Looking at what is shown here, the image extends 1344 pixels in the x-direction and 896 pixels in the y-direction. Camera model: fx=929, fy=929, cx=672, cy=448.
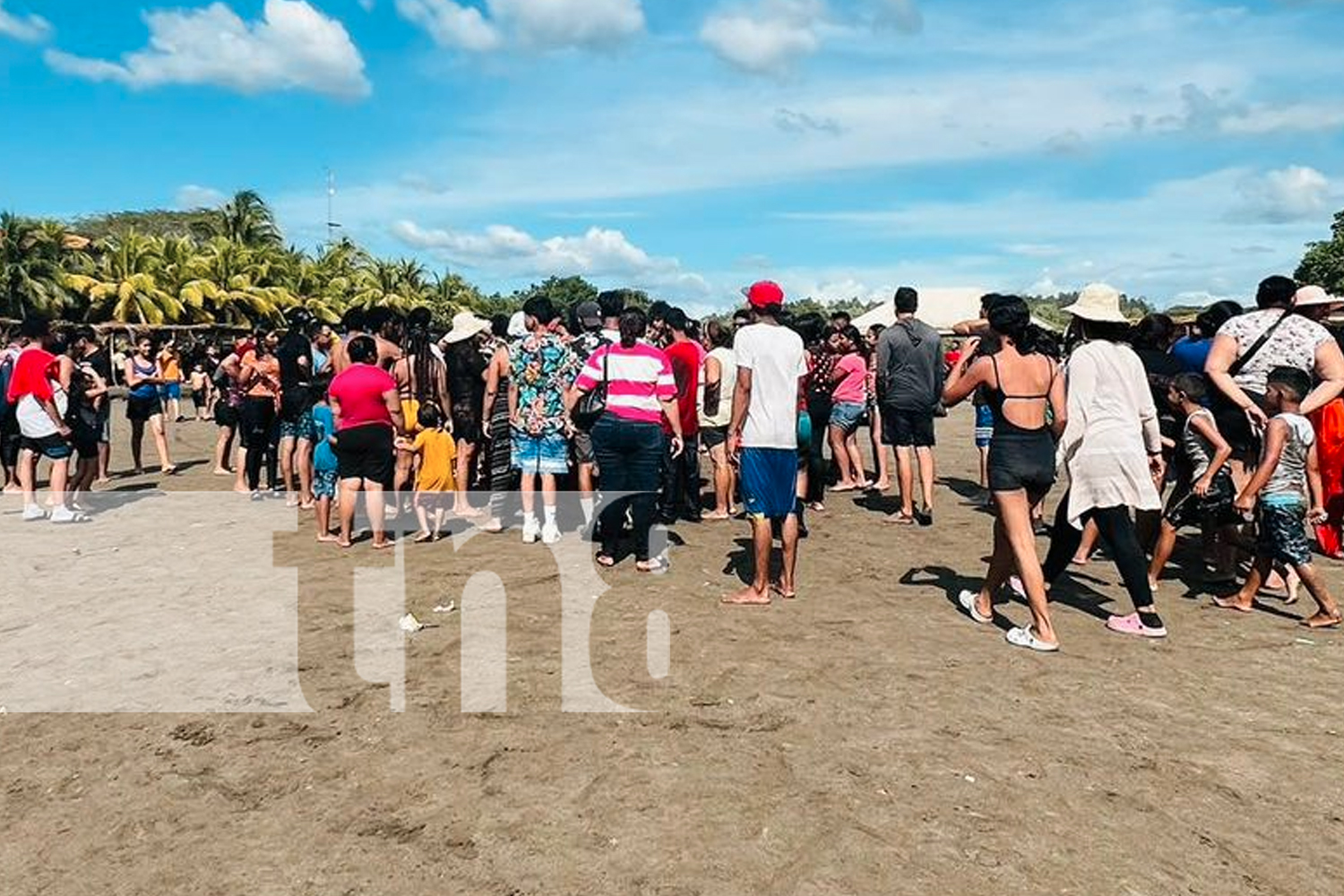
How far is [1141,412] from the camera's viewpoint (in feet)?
16.6

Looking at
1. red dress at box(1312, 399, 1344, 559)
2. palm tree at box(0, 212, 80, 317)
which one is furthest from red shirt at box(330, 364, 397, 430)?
Answer: palm tree at box(0, 212, 80, 317)

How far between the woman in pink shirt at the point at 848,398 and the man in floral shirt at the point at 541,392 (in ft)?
9.38

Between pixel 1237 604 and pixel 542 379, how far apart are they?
4.96m

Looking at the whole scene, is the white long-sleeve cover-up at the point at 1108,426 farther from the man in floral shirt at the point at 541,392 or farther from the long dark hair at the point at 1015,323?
the man in floral shirt at the point at 541,392

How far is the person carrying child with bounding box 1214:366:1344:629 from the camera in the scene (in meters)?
Result: 5.21

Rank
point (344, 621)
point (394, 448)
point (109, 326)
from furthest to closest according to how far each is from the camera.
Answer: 1. point (109, 326)
2. point (394, 448)
3. point (344, 621)

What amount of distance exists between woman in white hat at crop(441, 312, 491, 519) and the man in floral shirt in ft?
2.97

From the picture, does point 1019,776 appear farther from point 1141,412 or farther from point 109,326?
point 109,326

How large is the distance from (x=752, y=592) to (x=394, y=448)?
3.15 meters

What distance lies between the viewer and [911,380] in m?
8.24

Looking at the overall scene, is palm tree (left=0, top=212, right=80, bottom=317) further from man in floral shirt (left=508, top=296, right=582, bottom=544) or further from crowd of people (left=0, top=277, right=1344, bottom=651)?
man in floral shirt (left=508, top=296, right=582, bottom=544)

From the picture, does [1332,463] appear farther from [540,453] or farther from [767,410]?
[540,453]

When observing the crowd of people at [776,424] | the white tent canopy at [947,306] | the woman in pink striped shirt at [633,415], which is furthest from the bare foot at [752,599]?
the white tent canopy at [947,306]

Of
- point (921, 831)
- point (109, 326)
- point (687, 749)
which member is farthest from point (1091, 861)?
point (109, 326)
